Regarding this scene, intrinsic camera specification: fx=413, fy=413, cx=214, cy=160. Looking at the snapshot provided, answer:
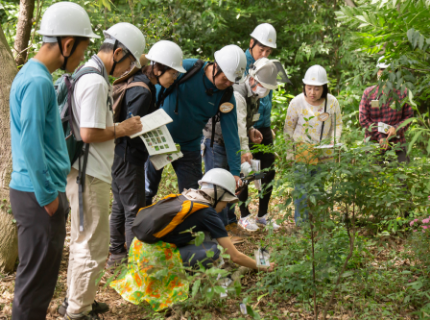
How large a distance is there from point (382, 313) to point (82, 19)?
2676mm

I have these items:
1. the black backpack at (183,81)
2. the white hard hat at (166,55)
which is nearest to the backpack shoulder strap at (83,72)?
the white hard hat at (166,55)

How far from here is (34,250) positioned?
Answer: 87.3 inches

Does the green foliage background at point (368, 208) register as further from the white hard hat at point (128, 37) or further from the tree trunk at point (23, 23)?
the tree trunk at point (23, 23)

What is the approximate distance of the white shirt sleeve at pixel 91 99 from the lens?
252 centimetres

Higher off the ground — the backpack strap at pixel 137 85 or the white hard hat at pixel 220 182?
the backpack strap at pixel 137 85

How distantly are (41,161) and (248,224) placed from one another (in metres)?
3.29

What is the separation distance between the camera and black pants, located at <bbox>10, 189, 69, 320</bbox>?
2.20 meters

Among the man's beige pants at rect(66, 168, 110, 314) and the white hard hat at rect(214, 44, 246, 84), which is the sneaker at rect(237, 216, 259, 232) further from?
the man's beige pants at rect(66, 168, 110, 314)

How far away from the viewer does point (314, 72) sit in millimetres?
4711

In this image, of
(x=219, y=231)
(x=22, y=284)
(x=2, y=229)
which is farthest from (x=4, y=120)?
(x=219, y=231)

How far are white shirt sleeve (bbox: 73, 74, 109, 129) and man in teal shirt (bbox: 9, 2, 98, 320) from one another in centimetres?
22

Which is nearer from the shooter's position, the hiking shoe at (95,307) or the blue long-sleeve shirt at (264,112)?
the hiking shoe at (95,307)

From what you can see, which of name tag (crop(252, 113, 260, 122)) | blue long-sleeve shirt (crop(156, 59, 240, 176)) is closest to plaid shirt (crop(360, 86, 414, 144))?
name tag (crop(252, 113, 260, 122))

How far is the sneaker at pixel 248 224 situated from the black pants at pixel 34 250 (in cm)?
295
